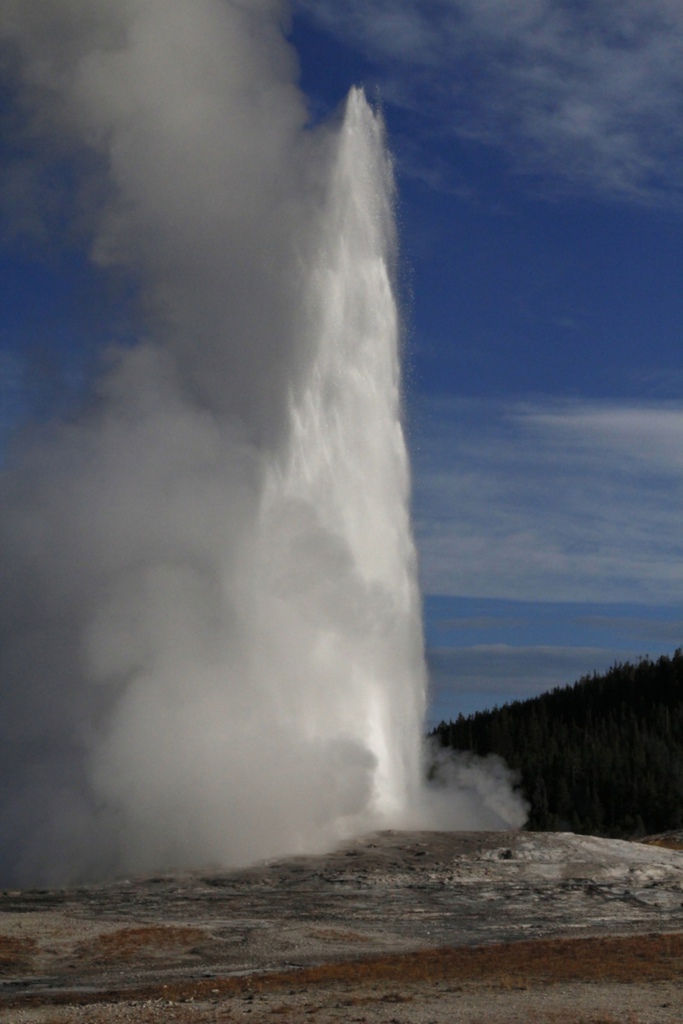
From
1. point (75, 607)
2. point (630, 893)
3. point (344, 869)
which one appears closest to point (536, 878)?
point (630, 893)

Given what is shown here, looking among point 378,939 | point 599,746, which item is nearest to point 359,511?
point 378,939

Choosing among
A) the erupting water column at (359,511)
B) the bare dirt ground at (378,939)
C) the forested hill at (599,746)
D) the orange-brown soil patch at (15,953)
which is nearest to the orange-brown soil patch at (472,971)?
the bare dirt ground at (378,939)

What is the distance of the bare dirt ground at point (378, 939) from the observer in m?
15.9

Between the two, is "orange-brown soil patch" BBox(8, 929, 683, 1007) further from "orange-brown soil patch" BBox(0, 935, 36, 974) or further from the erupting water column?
the erupting water column

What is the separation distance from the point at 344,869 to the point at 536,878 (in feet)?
15.5

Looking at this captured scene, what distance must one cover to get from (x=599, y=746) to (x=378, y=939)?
8189 centimetres

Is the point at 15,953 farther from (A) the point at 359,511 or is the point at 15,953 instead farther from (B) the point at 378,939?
(A) the point at 359,511

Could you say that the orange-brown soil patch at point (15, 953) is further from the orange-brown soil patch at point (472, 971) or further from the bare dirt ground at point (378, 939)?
the orange-brown soil patch at point (472, 971)

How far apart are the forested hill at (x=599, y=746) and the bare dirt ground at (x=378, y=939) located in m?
53.5

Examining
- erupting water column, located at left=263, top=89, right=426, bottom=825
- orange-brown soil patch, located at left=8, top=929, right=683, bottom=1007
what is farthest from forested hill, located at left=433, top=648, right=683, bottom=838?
orange-brown soil patch, located at left=8, top=929, right=683, bottom=1007

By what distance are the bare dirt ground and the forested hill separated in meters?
53.5

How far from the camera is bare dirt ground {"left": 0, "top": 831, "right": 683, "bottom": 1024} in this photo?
15.9 m

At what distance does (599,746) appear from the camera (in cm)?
10031

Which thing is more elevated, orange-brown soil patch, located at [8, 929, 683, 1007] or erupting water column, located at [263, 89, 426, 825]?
erupting water column, located at [263, 89, 426, 825]
